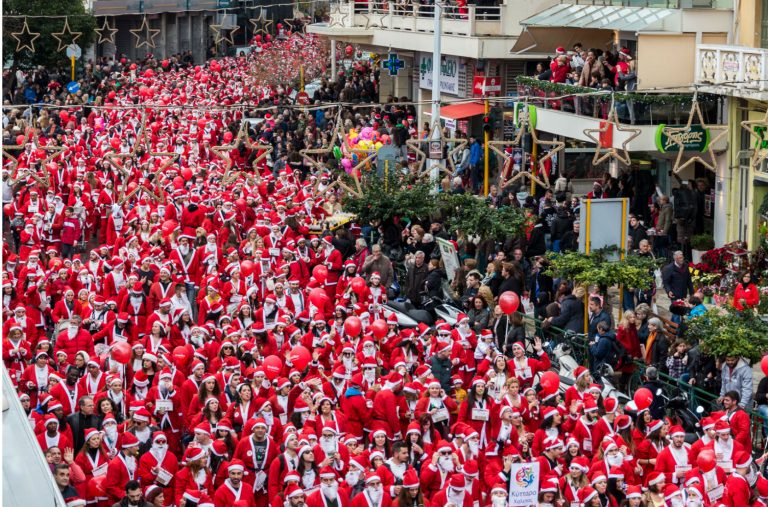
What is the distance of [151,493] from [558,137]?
19838 mm

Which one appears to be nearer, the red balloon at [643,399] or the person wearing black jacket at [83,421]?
the person wearing black jacket at [83,421]

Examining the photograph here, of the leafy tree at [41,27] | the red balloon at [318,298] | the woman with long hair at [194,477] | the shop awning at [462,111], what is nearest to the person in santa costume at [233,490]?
the woman with long hair at [194,477]

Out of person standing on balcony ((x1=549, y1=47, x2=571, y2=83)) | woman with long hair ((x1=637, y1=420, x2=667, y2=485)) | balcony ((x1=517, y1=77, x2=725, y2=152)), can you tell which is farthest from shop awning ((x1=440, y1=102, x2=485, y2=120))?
woman with long hair ((x1=637, y1=420, x2=667, y2=485))

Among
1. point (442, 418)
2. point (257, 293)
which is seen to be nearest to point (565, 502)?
point (442, 418)

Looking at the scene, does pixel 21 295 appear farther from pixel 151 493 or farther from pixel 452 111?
pixel 452 111

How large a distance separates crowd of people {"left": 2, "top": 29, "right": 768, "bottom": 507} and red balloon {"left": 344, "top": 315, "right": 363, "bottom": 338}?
28 mm

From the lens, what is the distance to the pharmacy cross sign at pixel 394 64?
43594 millimetres

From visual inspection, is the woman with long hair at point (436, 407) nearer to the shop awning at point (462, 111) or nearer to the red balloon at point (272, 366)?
the red balloon at point (272, 366)

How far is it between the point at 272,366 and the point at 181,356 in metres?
1.10

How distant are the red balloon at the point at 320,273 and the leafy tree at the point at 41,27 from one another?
34.6 metres

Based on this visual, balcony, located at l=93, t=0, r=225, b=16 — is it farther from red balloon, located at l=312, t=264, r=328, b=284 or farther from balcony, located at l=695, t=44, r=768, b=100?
Result: red balloon, located at l=312, t=264, r=328, b=284

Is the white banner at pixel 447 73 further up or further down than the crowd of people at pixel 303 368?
further up

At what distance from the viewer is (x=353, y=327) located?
62.4ft

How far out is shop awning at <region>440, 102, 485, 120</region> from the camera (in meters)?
36.8
